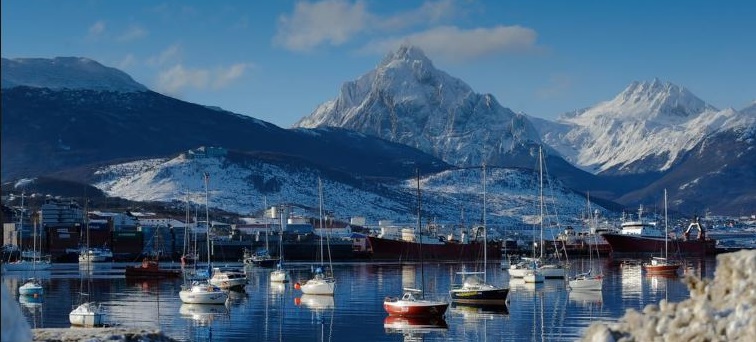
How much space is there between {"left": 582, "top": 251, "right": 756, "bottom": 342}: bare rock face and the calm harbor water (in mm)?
31954

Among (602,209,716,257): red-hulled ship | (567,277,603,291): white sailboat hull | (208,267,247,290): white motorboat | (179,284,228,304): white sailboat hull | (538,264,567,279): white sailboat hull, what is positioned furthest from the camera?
(602,209,716,257): red-hulled ship

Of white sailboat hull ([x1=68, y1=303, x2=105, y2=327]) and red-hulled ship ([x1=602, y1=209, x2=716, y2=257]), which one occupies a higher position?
red-hulled ship ([x1=602, y1=209, x2=716, y2=257])

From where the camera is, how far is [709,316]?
18.3 metres

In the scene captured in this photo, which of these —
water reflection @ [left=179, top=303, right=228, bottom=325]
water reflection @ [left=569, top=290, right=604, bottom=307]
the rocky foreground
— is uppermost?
the rocky foreground

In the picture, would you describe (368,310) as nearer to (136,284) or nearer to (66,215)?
(136,284)

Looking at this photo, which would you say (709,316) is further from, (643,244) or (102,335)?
(643,244)

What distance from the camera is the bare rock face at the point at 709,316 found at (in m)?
18.2

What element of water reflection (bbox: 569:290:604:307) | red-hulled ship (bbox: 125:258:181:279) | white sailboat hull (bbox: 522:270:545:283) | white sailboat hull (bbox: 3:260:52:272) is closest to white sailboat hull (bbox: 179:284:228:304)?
water reflection (bbox: 569:290:604:307)

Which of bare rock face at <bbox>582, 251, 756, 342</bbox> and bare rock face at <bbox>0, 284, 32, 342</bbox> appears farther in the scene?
bare rock face at <bbox>582, 251, 756, 342</bbox>

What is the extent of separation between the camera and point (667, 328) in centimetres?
1845

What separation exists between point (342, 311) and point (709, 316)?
51.4 m

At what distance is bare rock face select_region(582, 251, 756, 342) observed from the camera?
59.6ft

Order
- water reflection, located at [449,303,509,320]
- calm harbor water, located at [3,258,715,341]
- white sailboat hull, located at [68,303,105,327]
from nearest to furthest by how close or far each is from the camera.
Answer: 1. white sailboat hull, located at [68,303,105,327]
2. calm harbor water, located at [3,258,715,341]
3. water reflection, located at [449,303,509,320]

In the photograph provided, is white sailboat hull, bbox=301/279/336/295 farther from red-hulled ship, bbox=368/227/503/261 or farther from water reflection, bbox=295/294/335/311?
red-hulled ship, bbox=368/227/503/261
